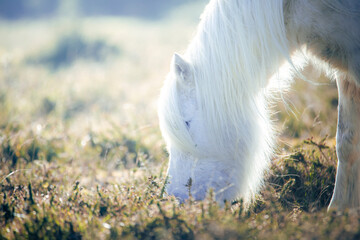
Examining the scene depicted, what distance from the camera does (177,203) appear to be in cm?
187

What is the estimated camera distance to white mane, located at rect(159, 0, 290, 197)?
2.02 meters

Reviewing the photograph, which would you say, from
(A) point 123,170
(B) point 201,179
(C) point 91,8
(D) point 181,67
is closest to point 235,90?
(D) point 181,67

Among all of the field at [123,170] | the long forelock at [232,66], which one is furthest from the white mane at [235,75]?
the field at [123,170]

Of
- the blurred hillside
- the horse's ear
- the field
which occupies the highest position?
the blurred hillside

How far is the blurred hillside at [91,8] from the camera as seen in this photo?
20.7 meters

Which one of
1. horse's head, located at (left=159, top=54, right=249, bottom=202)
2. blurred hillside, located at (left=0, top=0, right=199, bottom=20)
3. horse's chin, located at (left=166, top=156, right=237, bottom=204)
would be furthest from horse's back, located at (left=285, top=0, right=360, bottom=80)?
blurred hillside, located at (left=0, top=0, right=199, bottom=20)

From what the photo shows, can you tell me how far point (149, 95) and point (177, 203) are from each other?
4894mm

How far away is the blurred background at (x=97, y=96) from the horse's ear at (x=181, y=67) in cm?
79

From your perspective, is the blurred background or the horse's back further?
the blurred background

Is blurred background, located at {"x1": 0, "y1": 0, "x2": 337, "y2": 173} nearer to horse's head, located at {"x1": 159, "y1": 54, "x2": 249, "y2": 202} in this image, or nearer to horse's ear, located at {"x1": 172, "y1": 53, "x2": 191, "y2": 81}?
horse's head, located at {"x1": 159, "y1": 54, "x2": 249, "y2": 202}

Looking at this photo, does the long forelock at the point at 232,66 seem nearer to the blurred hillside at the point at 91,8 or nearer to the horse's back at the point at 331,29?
the horse's back at the point at 331,29

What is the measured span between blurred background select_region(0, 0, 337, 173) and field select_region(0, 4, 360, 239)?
0.03 m

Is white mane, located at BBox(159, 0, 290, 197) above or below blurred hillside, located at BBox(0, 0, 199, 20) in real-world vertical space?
below

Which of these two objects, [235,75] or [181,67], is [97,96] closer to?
[181,67]
